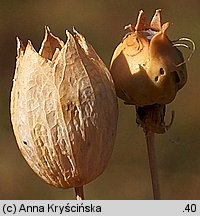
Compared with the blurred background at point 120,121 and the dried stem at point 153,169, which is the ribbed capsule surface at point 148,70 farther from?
the blurred background at point 120,121

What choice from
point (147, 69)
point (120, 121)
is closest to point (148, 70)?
point (147, 69)

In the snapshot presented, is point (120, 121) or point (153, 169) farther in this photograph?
point (120, 121)

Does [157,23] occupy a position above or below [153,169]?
above

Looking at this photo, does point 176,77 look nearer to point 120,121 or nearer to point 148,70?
point 148,70

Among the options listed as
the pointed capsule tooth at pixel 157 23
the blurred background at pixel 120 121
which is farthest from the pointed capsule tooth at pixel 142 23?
the blurred background at pixel 120 121

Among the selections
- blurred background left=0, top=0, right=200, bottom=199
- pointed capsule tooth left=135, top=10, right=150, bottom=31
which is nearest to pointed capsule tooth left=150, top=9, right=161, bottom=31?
pointed capsule tooth left=135, top=10, right=150, bottom=31
